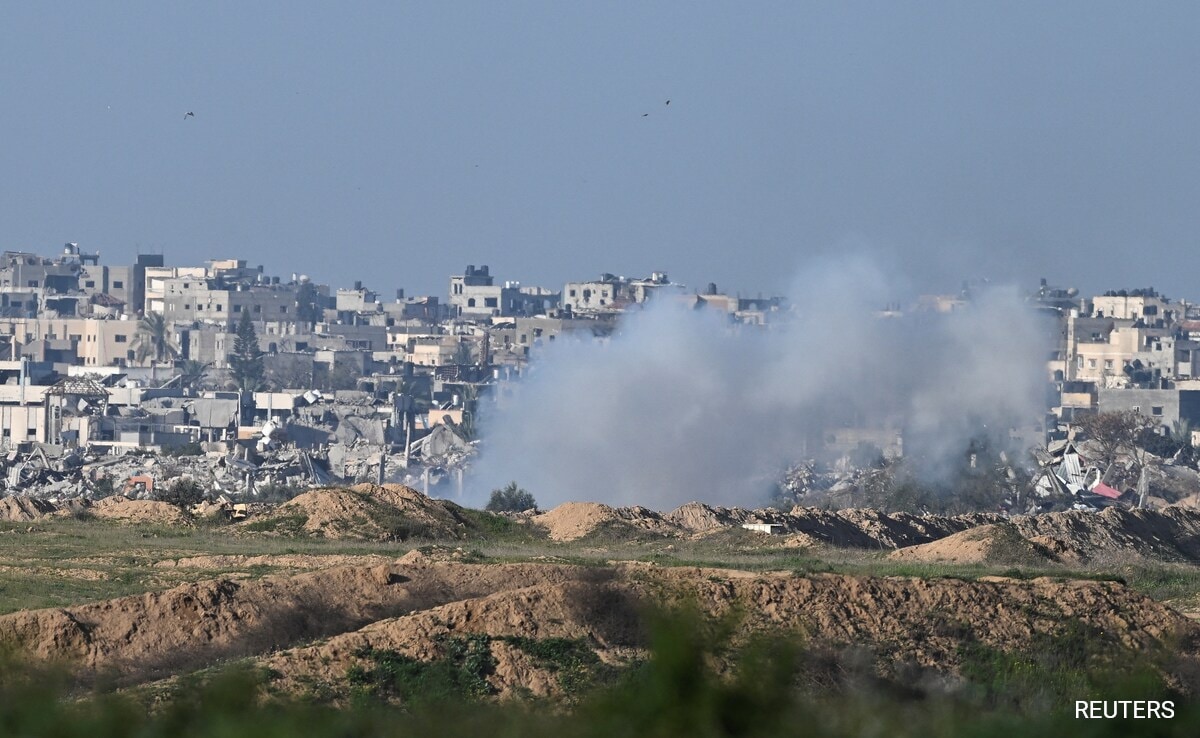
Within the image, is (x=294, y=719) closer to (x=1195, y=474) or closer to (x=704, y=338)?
(x=704, y=338)

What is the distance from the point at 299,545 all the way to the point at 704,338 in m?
37.8

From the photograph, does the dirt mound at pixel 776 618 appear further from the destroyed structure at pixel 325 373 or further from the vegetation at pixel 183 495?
the destroyed structure at pixel 325 373

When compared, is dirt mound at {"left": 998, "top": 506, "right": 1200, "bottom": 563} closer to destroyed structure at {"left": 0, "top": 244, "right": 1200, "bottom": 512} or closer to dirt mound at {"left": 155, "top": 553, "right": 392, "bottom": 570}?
dirt mound at {"left": 155, "top": 553, "right": 392, "bottom": 570}

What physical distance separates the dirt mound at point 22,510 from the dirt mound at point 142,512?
102cm

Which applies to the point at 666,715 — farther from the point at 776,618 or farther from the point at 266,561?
the point at 266,561

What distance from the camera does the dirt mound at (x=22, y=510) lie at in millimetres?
40812

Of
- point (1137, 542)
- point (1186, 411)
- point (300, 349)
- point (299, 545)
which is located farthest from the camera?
point (300, 349)

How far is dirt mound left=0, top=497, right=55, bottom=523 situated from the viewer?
40.8 m

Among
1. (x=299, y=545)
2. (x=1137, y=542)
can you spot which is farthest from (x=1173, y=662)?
(x=1137, y=542)

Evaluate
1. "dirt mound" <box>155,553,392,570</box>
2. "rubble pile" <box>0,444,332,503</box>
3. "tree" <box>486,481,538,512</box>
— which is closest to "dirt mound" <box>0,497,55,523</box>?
"dirt mound" <box>155,553,392,570</box>

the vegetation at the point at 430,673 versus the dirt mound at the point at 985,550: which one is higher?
the vegetation at the point at 430,673

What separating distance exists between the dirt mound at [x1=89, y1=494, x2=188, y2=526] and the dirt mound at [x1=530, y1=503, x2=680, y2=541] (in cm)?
732

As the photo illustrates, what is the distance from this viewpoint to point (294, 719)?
8172mm

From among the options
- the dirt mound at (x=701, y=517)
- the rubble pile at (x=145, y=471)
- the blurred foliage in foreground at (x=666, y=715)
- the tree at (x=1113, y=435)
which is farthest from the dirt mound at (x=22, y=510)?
the tree at (x=1113, y=435)
